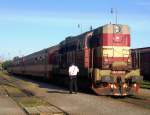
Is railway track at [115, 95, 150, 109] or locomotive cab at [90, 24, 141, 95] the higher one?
locomotive cab at [90, 24, 141, 95]

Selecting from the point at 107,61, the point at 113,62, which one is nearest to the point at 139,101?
the point at 113,62

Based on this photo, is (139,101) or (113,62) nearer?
(139,101)

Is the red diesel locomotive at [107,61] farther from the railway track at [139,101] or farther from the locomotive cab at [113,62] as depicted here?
the railway track at [139,101]

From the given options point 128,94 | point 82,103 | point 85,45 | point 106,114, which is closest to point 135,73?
point 128,94

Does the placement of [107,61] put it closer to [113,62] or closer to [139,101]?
[113,62]

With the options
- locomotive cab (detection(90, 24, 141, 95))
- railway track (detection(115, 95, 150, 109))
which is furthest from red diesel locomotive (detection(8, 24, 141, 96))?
railway track (detection(115, 95, 150, 109))

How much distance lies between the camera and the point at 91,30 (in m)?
23.0

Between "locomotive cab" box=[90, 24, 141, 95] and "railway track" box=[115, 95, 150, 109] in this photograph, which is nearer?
"railway track" box=[115, 95, 150, 109]

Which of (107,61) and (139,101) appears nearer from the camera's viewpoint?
(139,101)

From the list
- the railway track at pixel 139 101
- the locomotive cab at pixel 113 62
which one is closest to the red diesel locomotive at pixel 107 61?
the locomotive cab at pixel 113 62

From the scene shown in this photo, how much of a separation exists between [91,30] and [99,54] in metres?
2.04

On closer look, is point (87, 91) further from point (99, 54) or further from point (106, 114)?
point (106, 114)

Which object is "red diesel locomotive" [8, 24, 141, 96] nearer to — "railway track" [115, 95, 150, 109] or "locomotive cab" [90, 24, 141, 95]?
"locomotive cab" [90, 24, 141, 95]

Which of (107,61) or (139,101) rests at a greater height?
(107,61)
